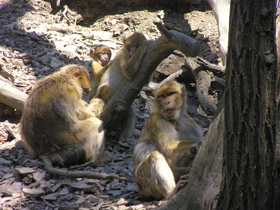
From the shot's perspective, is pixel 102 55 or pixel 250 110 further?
pixel 102 55

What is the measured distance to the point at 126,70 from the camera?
7.91m

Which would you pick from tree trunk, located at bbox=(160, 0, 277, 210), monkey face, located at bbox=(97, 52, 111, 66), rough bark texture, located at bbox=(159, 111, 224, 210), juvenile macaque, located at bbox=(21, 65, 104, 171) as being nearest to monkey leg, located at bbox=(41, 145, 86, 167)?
juvenile macaque, located at bbox=(21, 65, 104, 171)

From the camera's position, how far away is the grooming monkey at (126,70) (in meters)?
7.77

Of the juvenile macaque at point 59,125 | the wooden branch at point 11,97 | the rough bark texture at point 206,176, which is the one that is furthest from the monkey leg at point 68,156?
the rough bark texture at point 206,176

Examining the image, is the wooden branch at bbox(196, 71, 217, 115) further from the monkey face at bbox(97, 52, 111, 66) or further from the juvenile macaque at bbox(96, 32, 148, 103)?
the monkey face at bbox(97, 52, 111, 66)

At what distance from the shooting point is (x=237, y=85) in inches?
128

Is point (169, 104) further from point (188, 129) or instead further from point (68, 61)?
point (68, 61)

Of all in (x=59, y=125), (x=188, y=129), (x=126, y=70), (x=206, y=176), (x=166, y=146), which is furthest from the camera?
(x=126, y=70)

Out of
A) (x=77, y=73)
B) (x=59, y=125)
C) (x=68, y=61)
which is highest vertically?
(x=68, y=61)

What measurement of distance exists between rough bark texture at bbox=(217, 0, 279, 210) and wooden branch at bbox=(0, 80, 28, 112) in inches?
222

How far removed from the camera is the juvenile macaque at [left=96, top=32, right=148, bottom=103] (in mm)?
7758

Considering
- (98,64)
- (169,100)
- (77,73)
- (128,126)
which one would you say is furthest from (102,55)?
(169,100)

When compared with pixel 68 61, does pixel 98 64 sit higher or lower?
lower

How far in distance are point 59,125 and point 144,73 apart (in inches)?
75.3
